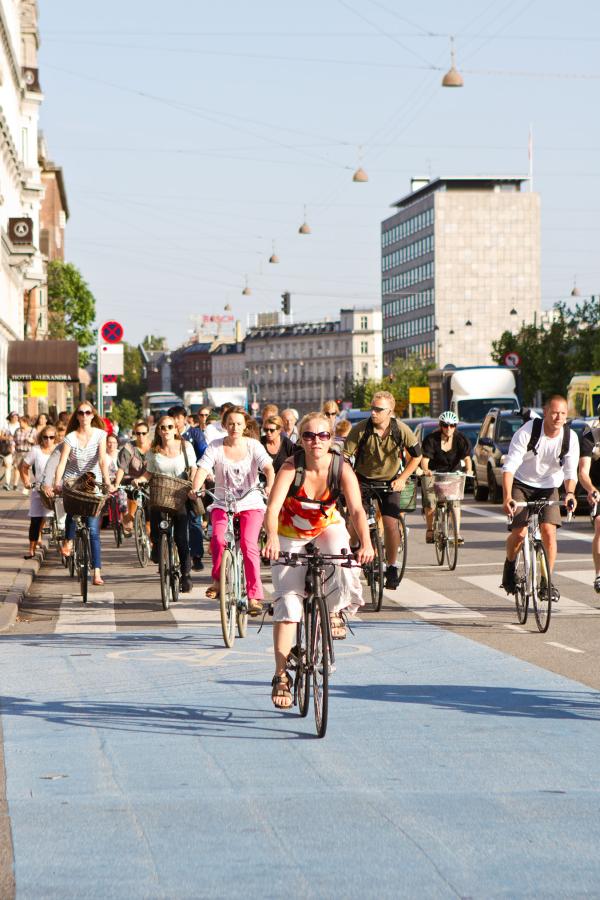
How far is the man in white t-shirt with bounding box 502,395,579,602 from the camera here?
12.6 meters

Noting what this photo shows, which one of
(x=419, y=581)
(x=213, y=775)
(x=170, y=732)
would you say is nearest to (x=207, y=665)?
(x=170, y=732)

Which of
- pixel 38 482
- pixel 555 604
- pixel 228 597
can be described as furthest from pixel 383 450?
pixel 38 482

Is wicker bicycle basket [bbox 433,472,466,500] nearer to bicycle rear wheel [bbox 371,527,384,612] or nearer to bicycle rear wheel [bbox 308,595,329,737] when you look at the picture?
bicycle rear wheel [bbox 371,527,384,612]

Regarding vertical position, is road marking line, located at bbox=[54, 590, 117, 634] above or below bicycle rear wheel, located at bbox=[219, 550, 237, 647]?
below

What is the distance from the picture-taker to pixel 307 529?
8.29 meters

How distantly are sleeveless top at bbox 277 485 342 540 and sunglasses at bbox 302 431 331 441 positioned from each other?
10.4 inches

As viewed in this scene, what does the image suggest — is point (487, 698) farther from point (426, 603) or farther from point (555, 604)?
point (426, 603)

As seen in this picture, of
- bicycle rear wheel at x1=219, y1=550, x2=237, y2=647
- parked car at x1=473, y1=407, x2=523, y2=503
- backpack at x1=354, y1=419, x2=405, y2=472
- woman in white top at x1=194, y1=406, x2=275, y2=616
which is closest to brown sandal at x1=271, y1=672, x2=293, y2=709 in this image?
bicycle rear wheel at x1=219, y1=550, x2=237, y2=647

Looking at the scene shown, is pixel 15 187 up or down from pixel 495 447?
up

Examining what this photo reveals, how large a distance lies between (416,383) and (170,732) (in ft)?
447

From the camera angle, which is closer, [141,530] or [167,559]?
[167,559]

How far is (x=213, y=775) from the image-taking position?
7.03 meters

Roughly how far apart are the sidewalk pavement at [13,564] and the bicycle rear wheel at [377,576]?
3135mm

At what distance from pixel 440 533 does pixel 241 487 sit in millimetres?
6257
